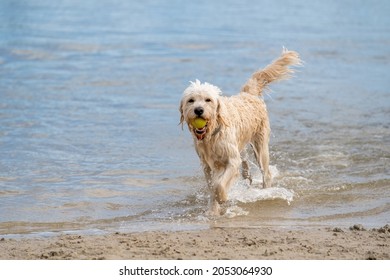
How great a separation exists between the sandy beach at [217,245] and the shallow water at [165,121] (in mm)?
576

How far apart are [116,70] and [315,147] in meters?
7.65

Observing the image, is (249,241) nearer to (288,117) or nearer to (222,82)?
(288,117)

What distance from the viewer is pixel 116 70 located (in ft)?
62.5

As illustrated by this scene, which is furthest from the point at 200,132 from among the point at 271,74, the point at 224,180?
the point at 271,74

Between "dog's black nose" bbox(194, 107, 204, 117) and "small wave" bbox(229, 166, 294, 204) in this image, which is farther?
"small wave" bbox(229, 166, 294, 204)

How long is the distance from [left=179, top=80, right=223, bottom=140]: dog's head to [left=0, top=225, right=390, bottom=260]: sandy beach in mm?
1142

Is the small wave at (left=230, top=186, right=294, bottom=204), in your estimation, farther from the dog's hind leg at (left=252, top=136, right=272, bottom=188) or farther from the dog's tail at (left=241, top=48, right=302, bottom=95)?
the dog's tail at (left=241, top=48, right=302, bottom=95)

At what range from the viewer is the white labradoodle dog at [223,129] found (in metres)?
8.75

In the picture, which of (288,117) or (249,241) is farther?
(288,117)

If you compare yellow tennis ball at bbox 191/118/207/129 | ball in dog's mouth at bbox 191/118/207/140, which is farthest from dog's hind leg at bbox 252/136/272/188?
yellow tennis ball at bbox 191/118/207/129

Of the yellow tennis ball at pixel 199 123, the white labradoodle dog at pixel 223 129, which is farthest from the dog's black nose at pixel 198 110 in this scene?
the yellow tennis ball at pixel 199 123

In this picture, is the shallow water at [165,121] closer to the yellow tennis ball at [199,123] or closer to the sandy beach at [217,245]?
the sandy beach at [217,245]

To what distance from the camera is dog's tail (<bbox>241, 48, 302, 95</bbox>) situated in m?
10.7
